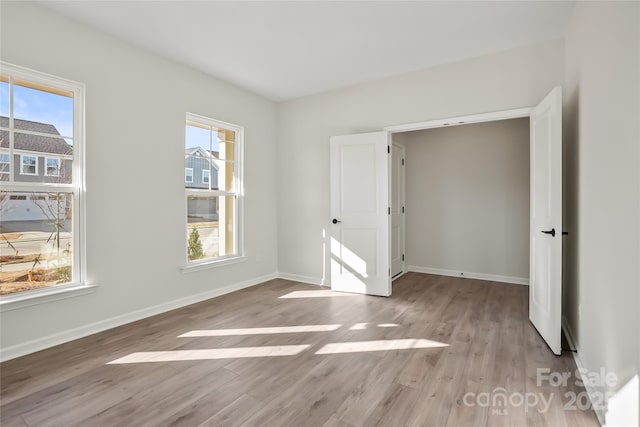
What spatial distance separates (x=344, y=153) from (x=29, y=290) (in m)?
3.67

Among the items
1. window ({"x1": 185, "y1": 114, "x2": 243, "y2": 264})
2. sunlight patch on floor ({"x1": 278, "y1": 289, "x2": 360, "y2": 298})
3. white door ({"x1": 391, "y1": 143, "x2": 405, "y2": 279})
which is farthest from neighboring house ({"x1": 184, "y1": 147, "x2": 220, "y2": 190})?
white door ({"x1": 391, "y1": 143, "x2": 405, "y2": 279})

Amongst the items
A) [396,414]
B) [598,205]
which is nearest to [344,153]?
[598,205]

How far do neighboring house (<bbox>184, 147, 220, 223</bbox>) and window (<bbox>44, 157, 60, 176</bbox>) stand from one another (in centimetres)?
127

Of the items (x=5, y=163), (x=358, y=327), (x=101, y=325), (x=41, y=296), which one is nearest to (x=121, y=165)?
(x=5, y=163)

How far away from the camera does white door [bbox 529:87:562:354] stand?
260 cm

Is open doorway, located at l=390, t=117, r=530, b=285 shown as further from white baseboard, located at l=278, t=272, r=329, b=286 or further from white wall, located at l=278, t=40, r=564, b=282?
white baseboard, located at l=278, t=272, r=329, b=286

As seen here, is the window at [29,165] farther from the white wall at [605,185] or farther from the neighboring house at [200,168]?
the white wall at [605,185]

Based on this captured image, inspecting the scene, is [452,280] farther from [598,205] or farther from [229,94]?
[229,94]

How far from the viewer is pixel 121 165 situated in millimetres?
3246

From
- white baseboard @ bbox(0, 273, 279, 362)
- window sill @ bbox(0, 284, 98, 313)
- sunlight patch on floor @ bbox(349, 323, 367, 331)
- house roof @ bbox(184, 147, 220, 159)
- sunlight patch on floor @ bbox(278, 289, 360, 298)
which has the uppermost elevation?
house roof @ bbox(184, 147, 220, 159)

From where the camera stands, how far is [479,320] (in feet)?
10.9

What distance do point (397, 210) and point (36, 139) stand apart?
4.61 m

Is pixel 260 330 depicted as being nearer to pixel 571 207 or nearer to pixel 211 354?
pixel 211 354

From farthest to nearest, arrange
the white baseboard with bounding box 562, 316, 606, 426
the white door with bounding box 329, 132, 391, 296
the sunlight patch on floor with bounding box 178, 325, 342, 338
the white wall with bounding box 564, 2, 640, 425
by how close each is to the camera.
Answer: the white door with bounding box 329, 132, 391, 296 → the sunlight patch on floor with bounding box 178, 325, 342, 338 → the white baseboard with bounding box 562, 316, 606, 426 → the white wall with bounding box 564, 2, 640, 425
